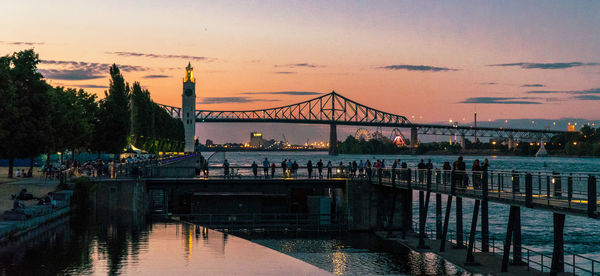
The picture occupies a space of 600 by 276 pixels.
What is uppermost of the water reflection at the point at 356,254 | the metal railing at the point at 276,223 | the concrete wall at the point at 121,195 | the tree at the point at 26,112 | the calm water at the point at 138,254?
the tree at the point at 26,112

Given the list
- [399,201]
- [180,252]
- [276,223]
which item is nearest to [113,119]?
[276,223]

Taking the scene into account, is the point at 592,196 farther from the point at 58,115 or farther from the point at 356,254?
the point at 58,115

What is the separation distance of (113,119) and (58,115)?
28476 millimetres

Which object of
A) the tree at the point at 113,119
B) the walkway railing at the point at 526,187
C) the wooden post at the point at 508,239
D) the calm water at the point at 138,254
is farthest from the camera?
the tree at the point at 113,119

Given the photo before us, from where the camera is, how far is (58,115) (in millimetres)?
61719

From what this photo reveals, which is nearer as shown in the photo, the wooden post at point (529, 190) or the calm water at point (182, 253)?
the calm water at point (182, 253)

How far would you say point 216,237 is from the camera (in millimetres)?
33219

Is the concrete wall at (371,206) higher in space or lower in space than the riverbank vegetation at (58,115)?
lower

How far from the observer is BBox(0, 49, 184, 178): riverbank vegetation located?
52781mm

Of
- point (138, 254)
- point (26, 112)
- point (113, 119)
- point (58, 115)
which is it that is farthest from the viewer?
point (113, 119)

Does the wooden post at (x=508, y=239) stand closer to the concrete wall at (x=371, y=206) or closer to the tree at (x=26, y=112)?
the concrete wall at (x=371, y=206)

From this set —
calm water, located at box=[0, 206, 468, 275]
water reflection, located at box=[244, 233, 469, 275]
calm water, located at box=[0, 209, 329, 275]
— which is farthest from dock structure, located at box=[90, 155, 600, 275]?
calm water, located at box=[0, 209, 329, 275]

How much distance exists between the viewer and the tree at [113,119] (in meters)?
89.4

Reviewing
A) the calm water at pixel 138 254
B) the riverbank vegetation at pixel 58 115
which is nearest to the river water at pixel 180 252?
the calm water at pixel 138 254
